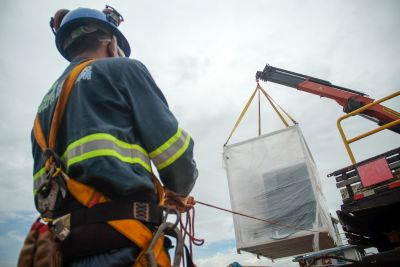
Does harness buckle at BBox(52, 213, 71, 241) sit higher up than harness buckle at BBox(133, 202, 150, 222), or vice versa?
harness buckle at BBox(133, 202, 150, 222)

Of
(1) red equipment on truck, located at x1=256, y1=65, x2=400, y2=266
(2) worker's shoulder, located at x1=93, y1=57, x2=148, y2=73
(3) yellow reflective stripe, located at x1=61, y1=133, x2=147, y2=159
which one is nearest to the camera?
(3) yellow reflective stripe, located at x1=61, y1=133, x2=147, y2=159

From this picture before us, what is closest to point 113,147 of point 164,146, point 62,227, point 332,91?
point 164,146

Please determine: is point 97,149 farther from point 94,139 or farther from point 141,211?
point 141,211

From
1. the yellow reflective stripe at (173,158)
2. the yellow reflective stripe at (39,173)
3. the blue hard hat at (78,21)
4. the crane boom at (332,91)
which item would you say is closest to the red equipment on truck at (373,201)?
the yellow reflective stripe at (173,158)

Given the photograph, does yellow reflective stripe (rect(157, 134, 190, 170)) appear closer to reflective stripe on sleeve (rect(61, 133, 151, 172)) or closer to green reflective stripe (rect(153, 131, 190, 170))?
green reflective stripe (rect(153, 131, 190, 170))

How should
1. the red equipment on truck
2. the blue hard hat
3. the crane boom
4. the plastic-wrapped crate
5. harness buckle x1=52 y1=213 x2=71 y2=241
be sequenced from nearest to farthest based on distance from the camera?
harness buckle x1=52 y1=213 x2=71 y2=241 < the blue hard hat < the red equipment on truck < the plastic-wrapped crate < the crane boom

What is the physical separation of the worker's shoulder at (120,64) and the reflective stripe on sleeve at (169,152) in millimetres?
418

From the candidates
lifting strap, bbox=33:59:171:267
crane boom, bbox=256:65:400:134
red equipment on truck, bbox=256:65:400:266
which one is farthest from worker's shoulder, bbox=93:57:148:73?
crane boom, bbox=256:65:400:134

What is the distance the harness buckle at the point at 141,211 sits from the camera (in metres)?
1.11

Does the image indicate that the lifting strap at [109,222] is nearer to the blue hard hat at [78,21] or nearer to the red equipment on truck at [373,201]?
the blue hard hat at [78,21]

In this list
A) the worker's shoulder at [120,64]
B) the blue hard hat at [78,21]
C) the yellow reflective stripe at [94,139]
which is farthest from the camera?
the blue hard hat at [78,21]

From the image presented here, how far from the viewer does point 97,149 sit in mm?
1125

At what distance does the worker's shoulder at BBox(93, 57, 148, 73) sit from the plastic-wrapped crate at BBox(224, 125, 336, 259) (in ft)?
11.8

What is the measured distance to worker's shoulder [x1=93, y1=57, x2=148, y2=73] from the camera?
137cm
